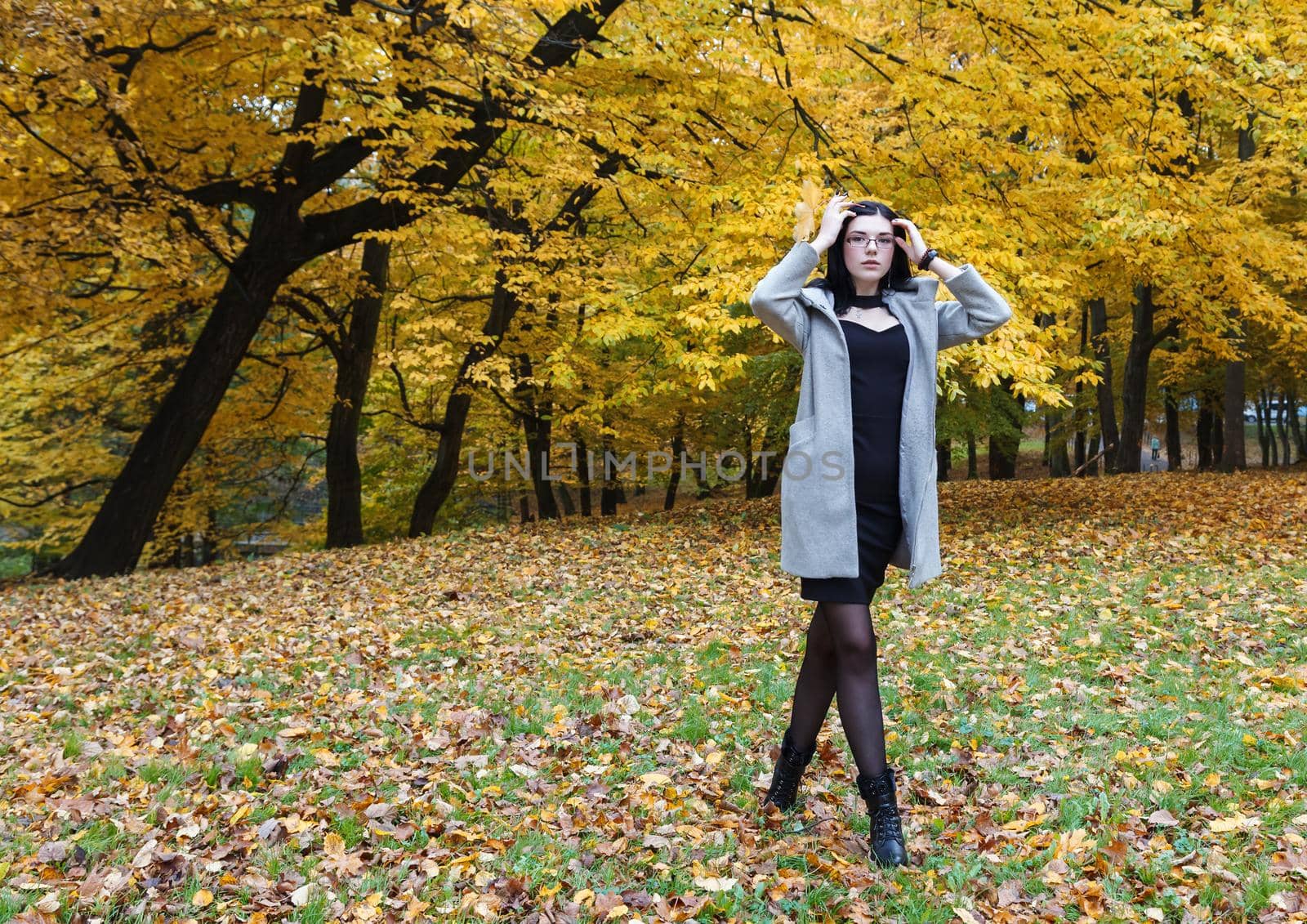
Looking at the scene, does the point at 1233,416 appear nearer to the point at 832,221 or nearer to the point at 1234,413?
the point at 1234,413

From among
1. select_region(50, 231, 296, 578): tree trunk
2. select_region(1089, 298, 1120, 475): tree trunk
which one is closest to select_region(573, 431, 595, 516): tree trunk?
select_region(50, 231, 296, 578): tree trunk

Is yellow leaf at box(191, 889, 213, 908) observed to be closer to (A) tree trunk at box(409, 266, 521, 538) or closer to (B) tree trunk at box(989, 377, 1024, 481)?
(A) tree trunk at box(409, 266, 521, 538)

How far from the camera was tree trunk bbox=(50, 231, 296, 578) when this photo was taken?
10.8m

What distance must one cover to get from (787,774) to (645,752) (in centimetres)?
99

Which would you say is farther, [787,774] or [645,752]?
[645,752]

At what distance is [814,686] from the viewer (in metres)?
3.29

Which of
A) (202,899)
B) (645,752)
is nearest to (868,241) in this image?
(645,752)

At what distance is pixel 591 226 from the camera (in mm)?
17359

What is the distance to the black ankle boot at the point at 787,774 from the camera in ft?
11.1

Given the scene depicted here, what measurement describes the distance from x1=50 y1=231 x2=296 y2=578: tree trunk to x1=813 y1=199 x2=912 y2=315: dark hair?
30.2 feet

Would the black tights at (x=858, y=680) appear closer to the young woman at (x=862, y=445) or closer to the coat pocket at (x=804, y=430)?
the young woman at (x=862, y=445)

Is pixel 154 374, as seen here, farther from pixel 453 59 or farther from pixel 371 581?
pixel 453 59

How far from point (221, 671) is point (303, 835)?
294cm

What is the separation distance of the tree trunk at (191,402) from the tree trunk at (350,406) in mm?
3039
